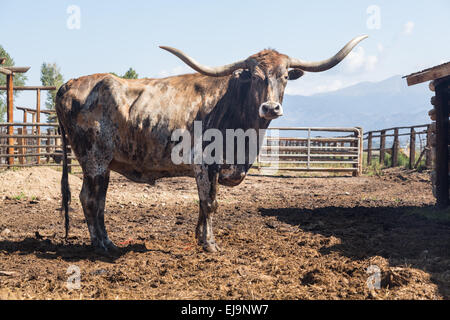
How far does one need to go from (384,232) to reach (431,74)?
128 inches

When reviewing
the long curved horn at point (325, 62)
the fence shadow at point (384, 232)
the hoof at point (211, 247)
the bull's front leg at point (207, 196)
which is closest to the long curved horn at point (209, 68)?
the long curved horn at point (325, 62)

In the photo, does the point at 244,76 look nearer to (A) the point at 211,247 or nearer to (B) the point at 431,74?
(A) the point at 211,247

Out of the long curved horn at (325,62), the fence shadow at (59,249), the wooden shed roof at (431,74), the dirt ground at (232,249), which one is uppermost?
the wooden shed roof at (431,74)

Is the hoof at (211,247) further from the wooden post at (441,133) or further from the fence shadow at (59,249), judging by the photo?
the wooden post at (441,133)

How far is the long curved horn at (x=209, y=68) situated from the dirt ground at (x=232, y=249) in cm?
201

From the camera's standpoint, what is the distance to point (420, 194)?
976cm

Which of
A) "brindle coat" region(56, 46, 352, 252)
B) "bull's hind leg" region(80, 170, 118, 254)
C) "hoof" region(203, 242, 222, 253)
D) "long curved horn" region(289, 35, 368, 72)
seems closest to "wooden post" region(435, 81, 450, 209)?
"long curved horn" region(289, 35, 368, 72)

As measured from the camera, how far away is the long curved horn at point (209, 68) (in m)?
4.81

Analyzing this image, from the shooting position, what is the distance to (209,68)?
16.0ft

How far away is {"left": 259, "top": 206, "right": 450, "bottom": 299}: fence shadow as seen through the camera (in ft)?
14.7

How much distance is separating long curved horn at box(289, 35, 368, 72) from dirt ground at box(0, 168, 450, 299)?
2.13 meters
